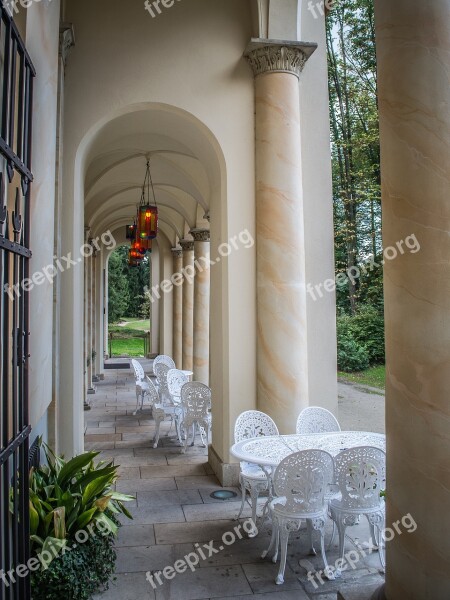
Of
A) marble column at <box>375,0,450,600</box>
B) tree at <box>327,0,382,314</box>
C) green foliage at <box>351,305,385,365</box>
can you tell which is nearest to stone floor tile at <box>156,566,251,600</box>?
marble column at <box>375,0,450,600</box>

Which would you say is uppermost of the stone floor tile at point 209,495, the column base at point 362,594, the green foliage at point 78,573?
the column base at point 362,594

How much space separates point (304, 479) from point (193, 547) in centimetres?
154

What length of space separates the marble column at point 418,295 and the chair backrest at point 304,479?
4.51 ft

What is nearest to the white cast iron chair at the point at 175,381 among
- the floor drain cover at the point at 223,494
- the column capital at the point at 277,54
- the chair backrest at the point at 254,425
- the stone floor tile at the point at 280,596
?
the floor drain cover at the point at 223,494

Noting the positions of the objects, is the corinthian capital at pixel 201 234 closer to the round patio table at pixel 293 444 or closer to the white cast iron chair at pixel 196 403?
the white cast iron chair at pixel 196 403

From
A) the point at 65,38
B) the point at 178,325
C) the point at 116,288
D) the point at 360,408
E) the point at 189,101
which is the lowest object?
the point at 360,408

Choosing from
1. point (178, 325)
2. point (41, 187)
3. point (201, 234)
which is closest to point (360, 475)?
point (41, 187)

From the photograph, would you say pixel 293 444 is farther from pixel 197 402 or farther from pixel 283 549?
pixel 197 402

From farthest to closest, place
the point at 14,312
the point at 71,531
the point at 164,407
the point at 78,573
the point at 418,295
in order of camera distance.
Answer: the point at 164,407
the point at 71,531
the point at 78,573
the point at 14,312
the point at 418,295

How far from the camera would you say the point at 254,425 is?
20.2ft

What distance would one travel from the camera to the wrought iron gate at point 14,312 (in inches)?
105

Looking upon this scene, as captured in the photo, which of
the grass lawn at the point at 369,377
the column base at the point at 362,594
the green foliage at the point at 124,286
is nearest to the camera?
the column base at the point at 362,594

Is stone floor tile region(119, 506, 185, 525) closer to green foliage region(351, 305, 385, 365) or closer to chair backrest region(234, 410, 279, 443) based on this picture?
chair backrest region(234, 410, 279, 443)

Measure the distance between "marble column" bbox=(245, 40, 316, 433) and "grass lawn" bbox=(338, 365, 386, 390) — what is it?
13325 millimetres
